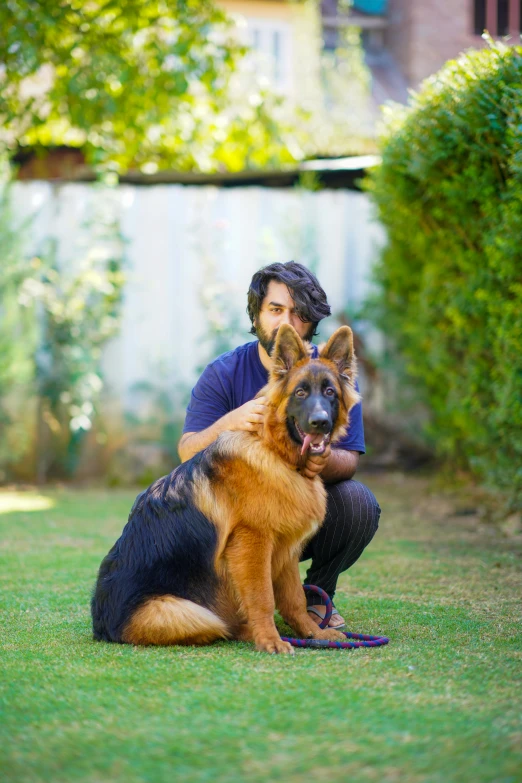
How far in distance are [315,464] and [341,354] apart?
1.79ft

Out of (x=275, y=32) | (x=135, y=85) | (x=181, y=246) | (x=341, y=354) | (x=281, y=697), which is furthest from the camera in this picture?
(x=275, y=32)

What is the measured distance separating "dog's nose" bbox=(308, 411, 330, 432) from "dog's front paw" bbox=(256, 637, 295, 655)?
3.13 ft

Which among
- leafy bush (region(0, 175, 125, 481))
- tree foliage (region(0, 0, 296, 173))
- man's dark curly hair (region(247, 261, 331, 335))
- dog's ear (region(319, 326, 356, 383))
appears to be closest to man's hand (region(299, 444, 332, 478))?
dog's ear (region(319, 326, 356, 383))

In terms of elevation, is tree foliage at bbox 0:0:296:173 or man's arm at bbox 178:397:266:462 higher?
tree foliage at bbox 0:0:296:173

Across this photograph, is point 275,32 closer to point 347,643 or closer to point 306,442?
point 306,442

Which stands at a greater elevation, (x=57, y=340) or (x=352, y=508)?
(x=57, y=340)

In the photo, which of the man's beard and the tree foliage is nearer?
the man's beard

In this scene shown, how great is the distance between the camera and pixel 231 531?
367 cm

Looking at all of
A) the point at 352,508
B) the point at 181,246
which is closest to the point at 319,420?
the point at 352,508

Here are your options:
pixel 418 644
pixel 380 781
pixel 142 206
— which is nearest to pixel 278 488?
pixel 418 644

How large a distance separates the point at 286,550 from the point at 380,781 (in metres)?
1.67

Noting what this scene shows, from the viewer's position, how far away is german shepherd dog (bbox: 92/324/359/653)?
11.8ft

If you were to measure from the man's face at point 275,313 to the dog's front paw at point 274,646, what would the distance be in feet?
4.80

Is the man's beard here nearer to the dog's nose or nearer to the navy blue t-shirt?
the navy blue t-shirt
